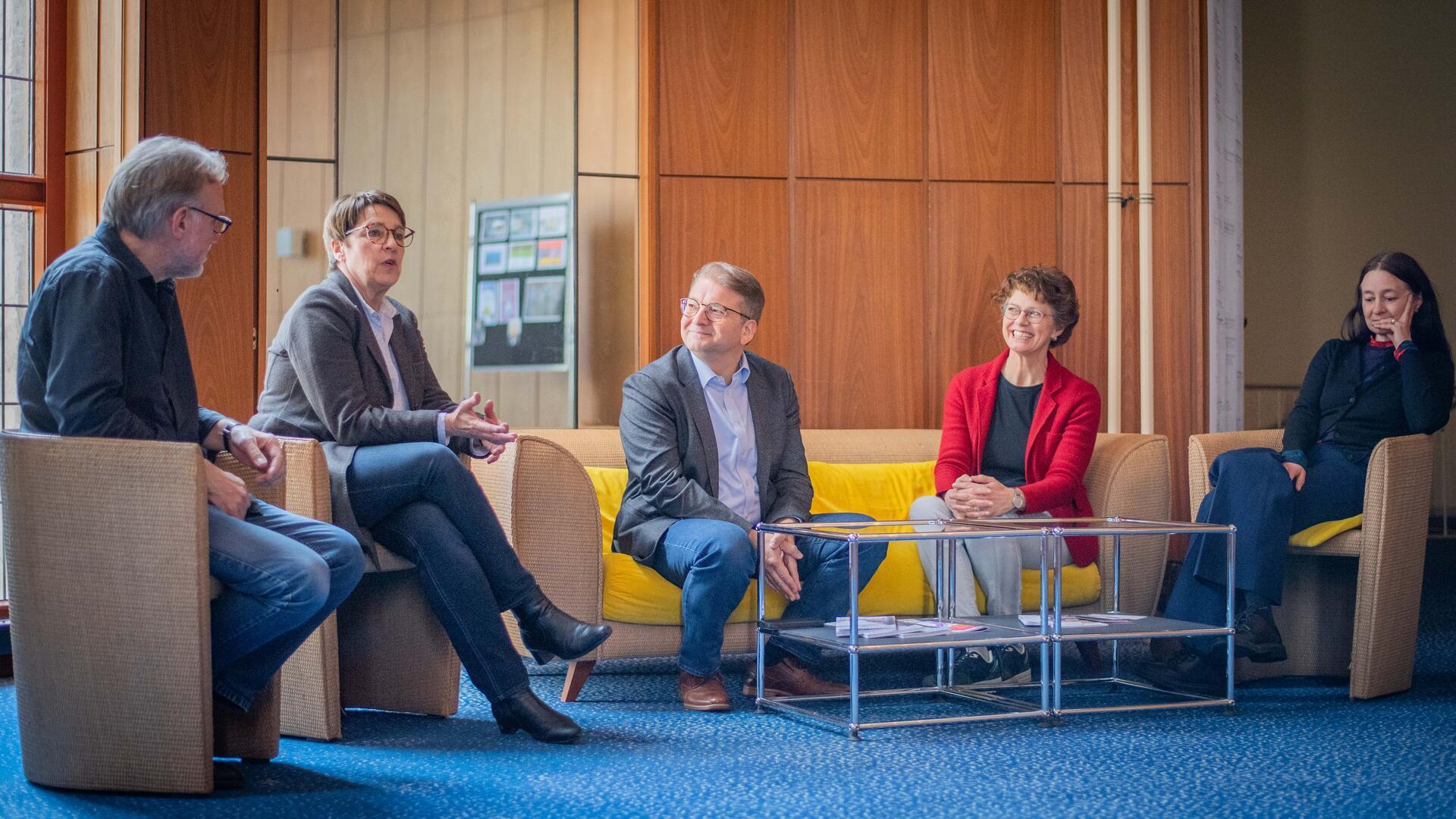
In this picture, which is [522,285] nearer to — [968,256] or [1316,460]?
[968,256]

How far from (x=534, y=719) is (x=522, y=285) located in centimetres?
229

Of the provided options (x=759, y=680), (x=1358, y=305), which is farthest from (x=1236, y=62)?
(x=759, y=680)

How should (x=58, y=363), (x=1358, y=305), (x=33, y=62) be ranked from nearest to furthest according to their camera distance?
(x=58, y=363)
(x=1358, y=305)
(x=33, y=62)

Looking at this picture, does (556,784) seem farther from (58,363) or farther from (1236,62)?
(1236,62)

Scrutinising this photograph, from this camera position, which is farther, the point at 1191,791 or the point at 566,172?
the point at 566,172

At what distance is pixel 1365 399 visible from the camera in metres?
3.70

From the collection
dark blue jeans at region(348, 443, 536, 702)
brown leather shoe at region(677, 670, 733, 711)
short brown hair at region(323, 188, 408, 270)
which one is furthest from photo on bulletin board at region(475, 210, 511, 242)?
brown leather shoe at region(677, 670, 733, 711)

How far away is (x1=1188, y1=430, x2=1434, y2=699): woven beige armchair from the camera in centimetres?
339

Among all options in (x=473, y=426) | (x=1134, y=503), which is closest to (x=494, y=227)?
(x=473, y=426)

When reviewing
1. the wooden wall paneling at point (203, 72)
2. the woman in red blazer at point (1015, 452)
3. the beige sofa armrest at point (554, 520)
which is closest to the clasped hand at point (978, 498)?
the woman in red blazer at point (1015, 452)

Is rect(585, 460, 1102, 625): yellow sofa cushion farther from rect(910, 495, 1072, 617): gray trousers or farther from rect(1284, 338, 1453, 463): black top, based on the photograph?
rect(1284, 338, 1453, 463): black top

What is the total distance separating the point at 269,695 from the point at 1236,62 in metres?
4.15

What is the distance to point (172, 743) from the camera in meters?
2.27

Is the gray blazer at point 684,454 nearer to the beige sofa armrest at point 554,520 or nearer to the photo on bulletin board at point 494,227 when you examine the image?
the beige sofa armrest at point 554,520
